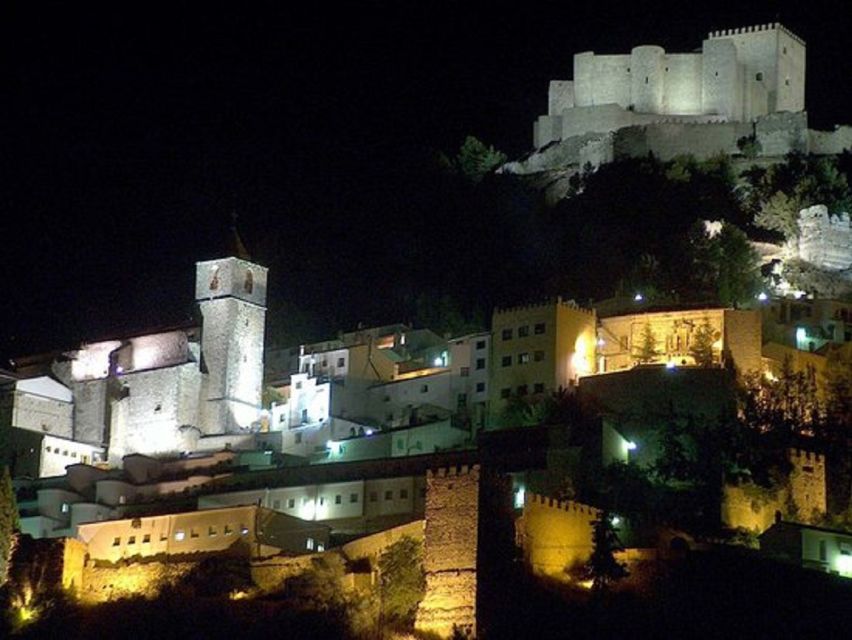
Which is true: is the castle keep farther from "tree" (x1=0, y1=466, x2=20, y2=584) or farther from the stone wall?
the stone wall

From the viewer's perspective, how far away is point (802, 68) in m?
96.5

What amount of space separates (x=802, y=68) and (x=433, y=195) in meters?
21.1

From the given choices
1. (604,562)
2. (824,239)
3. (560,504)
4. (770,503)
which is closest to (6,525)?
(560,504)

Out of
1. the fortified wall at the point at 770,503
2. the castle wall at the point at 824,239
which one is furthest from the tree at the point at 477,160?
the fortified wall at the point at 770,503

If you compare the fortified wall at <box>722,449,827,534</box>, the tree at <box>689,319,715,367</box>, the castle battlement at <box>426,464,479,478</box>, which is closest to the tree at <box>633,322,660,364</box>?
the tree at <box>689,319,715,367</box>

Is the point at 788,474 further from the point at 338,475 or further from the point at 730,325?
the point at 338,475

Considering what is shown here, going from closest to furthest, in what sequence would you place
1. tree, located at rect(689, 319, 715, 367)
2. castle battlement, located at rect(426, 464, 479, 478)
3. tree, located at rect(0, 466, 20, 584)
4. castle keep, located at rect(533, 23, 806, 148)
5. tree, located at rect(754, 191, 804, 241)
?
1. castle battlement, located at rect(426, 464, 479, 478)
2. tree, located at rect(0, 466, 20, 584)
3. tree, located at rect(689, 319, 715, 367)
4. tree, located at rect(754, 191, 804, 241)
5. castle keep, located at rect(533, 23, 806, 148)

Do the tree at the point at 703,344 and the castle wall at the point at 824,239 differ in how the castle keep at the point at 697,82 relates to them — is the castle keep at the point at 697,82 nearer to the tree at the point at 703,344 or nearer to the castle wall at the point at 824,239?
the castle wall at the point at 824,239

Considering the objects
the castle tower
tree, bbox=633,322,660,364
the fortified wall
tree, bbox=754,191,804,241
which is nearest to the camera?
the fortified wall

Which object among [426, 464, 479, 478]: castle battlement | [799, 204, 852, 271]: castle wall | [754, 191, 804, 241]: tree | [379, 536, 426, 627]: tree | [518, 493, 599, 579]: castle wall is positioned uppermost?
[754, 191, 804, 241]: tree

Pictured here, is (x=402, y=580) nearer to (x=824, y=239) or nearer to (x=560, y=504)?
(x=560, y=504)

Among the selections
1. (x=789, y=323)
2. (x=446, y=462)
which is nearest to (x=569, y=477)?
(x=446, y=462)

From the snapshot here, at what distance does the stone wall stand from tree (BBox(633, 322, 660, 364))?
2284 centimetres

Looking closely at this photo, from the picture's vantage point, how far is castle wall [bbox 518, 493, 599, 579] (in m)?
49.1
